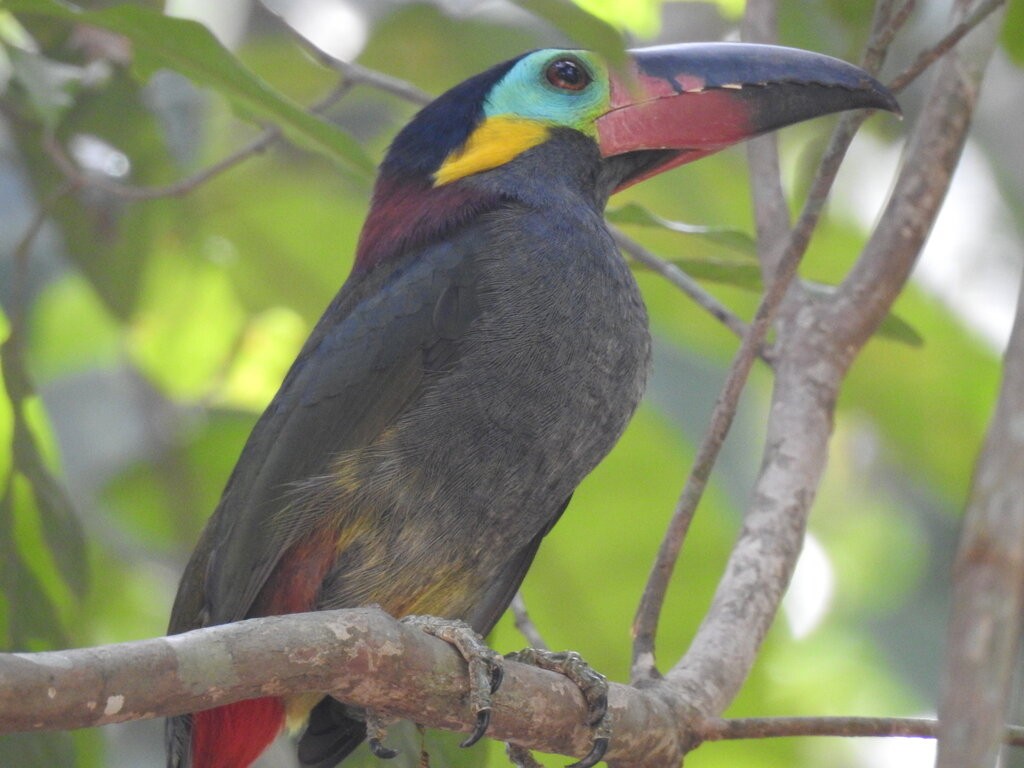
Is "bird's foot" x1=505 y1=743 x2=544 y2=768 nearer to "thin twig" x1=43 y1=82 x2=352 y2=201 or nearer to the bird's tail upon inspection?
the bird's tail

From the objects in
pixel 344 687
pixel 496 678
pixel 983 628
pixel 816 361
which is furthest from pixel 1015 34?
pixel 983 628

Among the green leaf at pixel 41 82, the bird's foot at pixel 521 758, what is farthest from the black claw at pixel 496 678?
the green leaf at pixel 41 82

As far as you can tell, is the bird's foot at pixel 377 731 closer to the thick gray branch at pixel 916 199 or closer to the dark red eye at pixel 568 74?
the thick gray branch at pixel 916 199

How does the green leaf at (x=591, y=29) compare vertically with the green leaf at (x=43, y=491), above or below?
above

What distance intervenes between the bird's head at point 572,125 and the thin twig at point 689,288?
17cm

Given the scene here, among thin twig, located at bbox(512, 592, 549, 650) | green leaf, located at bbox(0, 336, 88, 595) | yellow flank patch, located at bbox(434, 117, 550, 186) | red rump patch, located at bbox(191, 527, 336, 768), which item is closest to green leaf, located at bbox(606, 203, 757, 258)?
yellow flank patch, located at bbox(434, 117, 550, 186)

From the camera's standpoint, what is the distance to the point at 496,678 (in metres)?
2.20

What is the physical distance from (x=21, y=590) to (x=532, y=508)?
1089mm

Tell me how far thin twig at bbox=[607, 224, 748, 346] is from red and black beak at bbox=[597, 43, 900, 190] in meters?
0.19

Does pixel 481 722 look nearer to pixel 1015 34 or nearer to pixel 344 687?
pixel 344 687

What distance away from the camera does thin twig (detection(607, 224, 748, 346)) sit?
10.4ft

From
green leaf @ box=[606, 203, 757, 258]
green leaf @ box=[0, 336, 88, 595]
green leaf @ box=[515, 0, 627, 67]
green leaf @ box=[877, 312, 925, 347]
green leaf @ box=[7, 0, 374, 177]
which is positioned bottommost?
green leaf @ box=[0, 336, 88, 595]

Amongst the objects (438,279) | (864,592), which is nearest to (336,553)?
(438,279)

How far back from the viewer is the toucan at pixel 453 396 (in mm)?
2693
